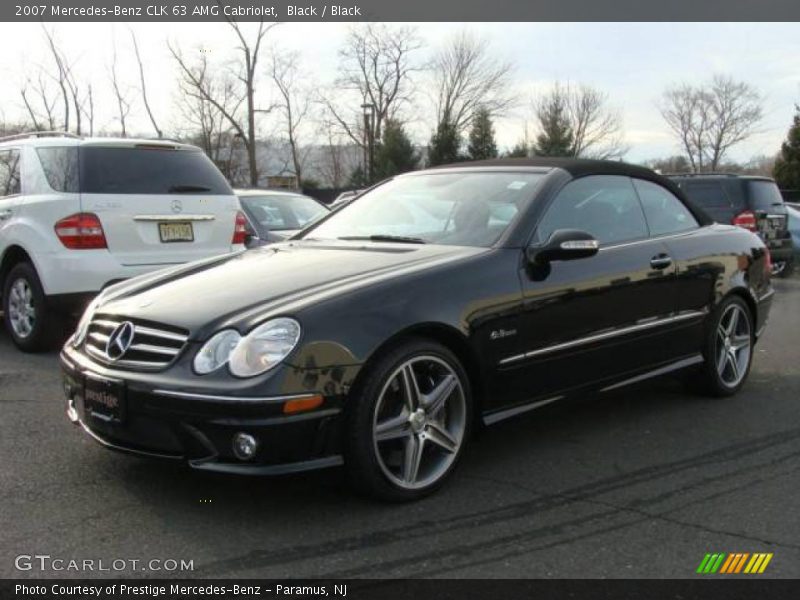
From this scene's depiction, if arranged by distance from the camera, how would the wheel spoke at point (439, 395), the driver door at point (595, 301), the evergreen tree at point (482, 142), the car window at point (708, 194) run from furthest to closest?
the evergreen tree at point (482, 142), the car window at point (708, 194), the driver door at point (595, 301), the wheel spoke at point (439, 395)

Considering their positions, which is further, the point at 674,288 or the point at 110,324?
the point at 674,288

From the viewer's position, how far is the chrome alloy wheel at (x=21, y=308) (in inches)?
258

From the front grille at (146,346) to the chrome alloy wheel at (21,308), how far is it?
323cm

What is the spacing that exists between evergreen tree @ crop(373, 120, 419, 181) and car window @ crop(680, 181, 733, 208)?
119 ft

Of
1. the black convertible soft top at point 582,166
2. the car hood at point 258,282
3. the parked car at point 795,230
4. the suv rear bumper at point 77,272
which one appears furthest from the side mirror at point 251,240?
the parked car at point 795,230

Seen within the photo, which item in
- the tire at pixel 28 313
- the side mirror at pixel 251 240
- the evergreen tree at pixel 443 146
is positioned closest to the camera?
the tire at pixel 28 313

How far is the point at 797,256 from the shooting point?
1508cm

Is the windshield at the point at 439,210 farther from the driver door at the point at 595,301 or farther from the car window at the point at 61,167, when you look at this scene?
the car window at the point at 61,167

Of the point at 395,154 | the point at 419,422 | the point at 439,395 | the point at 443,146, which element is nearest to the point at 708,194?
the point at 439,395

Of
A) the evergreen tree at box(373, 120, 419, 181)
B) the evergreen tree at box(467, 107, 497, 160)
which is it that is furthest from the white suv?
the evergreen tree at box(467, 107, 497, 160)

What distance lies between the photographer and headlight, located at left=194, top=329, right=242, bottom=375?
322cm
